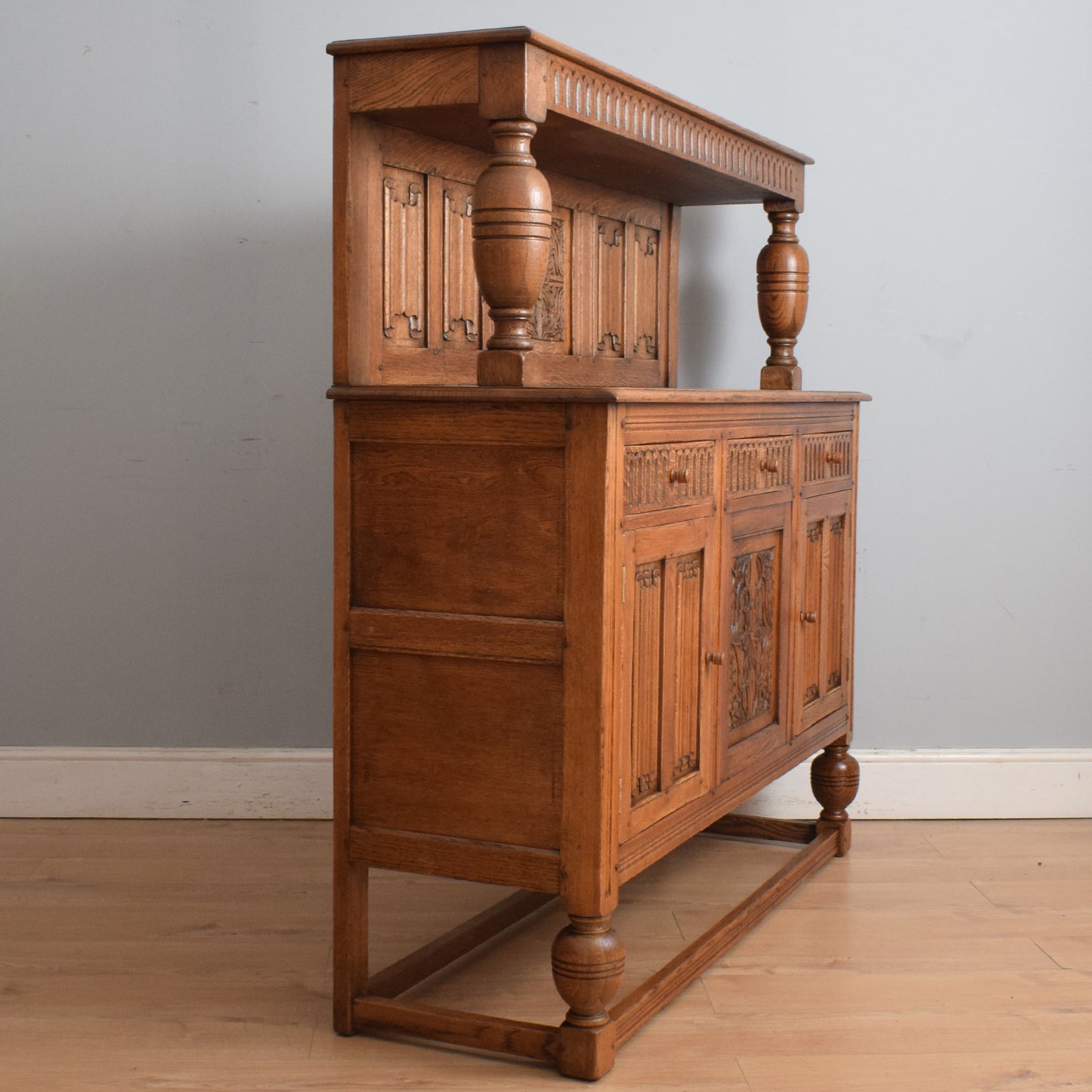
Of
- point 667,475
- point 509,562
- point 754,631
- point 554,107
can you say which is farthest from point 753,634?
point 554,107

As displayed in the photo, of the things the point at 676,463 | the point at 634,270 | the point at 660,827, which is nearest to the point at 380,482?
the point at 676,463

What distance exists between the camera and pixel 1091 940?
2.94 meters

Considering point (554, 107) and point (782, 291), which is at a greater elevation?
point (554, 107)

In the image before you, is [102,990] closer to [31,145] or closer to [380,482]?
[380,482]

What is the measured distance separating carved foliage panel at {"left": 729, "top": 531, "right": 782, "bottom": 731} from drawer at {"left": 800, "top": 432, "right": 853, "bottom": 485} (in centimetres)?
25

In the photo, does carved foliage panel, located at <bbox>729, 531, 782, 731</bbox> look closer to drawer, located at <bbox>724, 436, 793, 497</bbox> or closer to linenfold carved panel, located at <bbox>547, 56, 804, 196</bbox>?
drawer, located at <bbox>724, 436, 793, 497</bbox>

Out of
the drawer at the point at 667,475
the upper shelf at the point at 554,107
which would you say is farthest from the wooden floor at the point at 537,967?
the upper shelf at the point at 554,107

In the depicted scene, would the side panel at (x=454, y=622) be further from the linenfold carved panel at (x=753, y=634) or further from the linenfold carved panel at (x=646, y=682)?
the linenfold carved panel at (x=753, y=634)

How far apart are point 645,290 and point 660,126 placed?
83cm

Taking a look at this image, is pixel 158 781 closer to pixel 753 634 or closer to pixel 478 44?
pixel 753 634

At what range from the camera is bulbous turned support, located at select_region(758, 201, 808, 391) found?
3486mm

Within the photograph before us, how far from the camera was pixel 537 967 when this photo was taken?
2.79 meters

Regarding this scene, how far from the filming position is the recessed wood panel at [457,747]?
7.49ft

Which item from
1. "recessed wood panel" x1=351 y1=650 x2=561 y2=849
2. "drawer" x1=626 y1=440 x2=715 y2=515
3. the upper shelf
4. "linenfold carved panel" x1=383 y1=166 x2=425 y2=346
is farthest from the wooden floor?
the upper shelf
